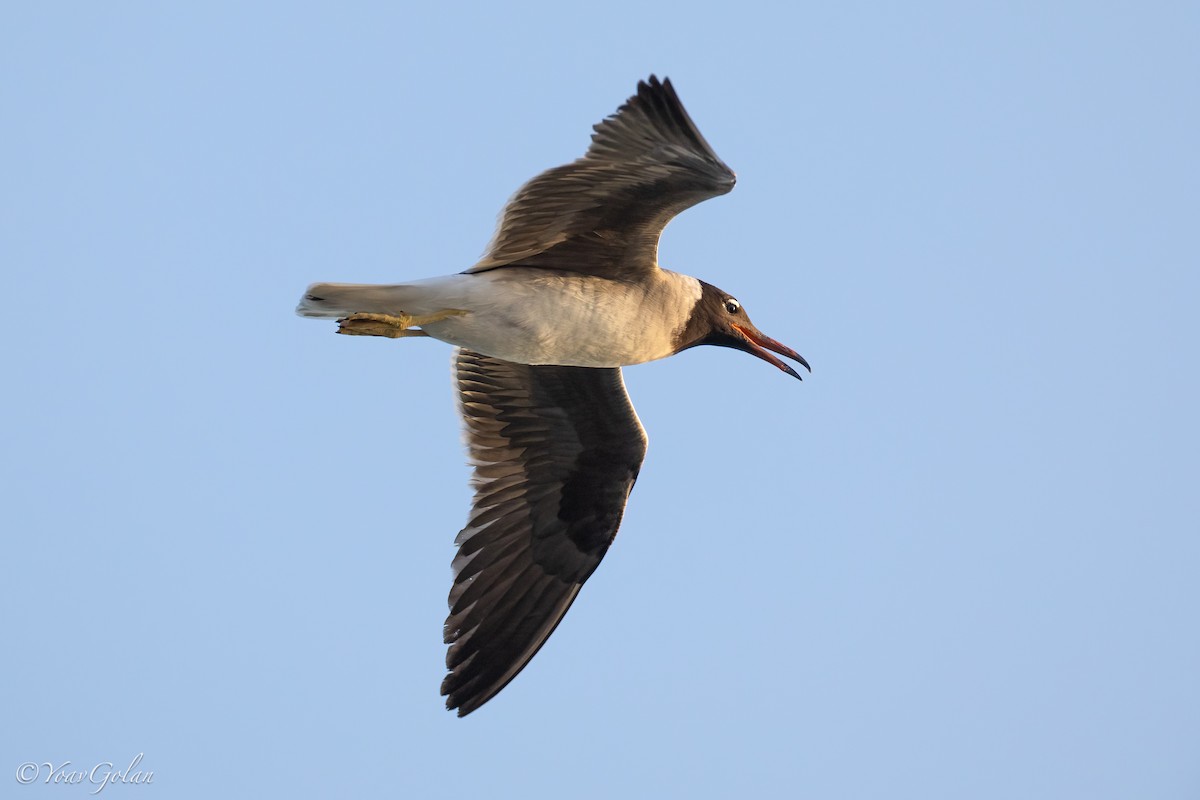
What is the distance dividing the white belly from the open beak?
1.01 meters

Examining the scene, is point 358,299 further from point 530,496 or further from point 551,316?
point 530,496

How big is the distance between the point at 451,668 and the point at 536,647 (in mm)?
623

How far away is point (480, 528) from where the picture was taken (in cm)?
1070

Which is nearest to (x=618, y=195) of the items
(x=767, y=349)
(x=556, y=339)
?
(x=556, y=339)

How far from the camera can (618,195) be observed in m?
8.72

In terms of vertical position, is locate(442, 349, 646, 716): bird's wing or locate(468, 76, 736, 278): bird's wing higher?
locate(468, 76, 736, 278): bird's wing

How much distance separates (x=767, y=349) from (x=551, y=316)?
6.75ft

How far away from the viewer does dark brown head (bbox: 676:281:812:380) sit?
992 centimetres

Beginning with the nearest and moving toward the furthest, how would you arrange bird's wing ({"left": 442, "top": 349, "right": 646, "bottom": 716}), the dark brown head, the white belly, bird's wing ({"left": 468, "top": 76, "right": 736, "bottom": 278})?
bird's wing ({"left": 468, "top": 76, "right": 736, "bottom": 278})
the white belly
the dark brown head
bird's wing ({"left": 442, "top": 349, "right": 646, "bottom": 716})

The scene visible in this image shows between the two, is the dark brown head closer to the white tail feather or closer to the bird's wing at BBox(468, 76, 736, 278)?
the bird's wing at BBox(468, 76, 736, 278)

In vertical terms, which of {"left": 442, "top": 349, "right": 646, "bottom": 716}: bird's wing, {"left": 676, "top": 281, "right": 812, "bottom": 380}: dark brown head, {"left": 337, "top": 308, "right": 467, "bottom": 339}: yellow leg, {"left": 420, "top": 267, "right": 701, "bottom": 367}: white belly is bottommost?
{"left": 442, "top": 349, "right": 646, "bottom": 716}: bird's wing

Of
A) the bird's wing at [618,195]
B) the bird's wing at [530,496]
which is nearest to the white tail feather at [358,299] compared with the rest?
the bird's wing at [618,195]

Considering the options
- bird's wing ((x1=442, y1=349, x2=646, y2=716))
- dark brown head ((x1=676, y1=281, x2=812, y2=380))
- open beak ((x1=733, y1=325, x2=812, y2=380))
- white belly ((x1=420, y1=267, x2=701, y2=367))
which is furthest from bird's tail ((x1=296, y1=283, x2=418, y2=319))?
open beak ((x1=733, y1=325, x2=812, y2=380))

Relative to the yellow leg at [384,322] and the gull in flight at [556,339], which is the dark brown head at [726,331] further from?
the yellow leg at [384,322]
